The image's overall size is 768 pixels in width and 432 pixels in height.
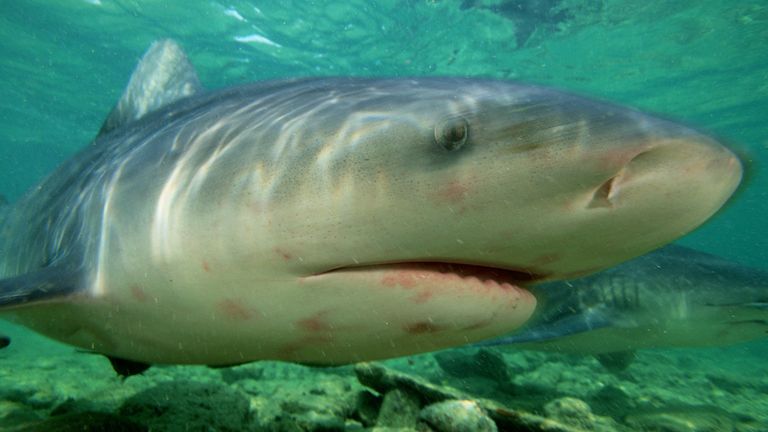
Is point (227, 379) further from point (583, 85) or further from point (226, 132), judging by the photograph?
point (583, 85)

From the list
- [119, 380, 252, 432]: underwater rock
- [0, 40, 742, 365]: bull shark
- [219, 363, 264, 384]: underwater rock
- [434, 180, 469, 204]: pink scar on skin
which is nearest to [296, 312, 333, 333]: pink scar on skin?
[0, 40, 742, 365]: bull shark

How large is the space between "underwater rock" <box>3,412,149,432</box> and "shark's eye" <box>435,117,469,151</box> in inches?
97.0

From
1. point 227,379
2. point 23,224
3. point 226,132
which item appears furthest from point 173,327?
point 227,379

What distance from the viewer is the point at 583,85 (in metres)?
22.3

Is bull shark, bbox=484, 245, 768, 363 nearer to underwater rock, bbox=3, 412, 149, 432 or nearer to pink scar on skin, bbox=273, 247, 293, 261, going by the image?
underwater rock, bbox=3, 412, 149, 432

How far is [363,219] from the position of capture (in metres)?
1.56

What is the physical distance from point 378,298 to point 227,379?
17.1 feet

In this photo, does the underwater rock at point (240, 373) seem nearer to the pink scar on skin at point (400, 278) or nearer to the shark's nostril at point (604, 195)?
the pink scar on skin at point (400, 278)

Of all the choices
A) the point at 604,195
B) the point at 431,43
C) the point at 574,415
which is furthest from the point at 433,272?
the point at 431,43

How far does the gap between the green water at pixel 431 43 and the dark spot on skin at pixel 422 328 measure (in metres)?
16.1

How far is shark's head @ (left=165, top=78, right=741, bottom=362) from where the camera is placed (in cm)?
138

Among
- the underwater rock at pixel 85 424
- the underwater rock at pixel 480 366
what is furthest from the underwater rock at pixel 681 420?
the underwater rock at pixel 85 424

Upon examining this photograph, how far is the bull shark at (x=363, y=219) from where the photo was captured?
1.40 meters

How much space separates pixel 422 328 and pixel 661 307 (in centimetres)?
612
